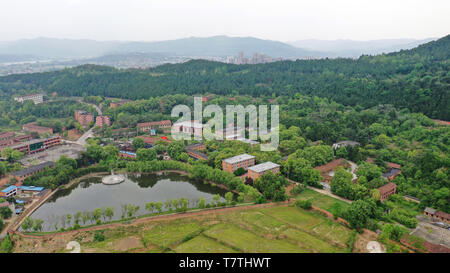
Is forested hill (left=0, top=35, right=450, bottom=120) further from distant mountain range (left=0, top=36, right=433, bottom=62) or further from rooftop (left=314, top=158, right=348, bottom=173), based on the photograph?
distant mountain range (left=0, top=36, right=433, bottom=62)

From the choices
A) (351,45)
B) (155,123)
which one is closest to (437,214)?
(155,123)

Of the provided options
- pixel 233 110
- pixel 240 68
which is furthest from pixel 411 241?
pixel 240 68

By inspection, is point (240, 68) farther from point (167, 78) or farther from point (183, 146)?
point (183, 146)

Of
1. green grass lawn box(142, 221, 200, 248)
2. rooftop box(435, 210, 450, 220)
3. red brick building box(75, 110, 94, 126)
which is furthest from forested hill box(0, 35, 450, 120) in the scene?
green grass lawn box(142, 221, 200, 248)

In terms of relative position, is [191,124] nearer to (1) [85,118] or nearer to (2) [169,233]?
(1) [85,118]

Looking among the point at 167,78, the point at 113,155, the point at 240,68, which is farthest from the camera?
the point at 240,68

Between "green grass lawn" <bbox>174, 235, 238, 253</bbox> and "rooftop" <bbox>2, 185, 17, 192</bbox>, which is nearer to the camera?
"green grass lawn" <bbox>174, 235, 238, 253</bbox>
